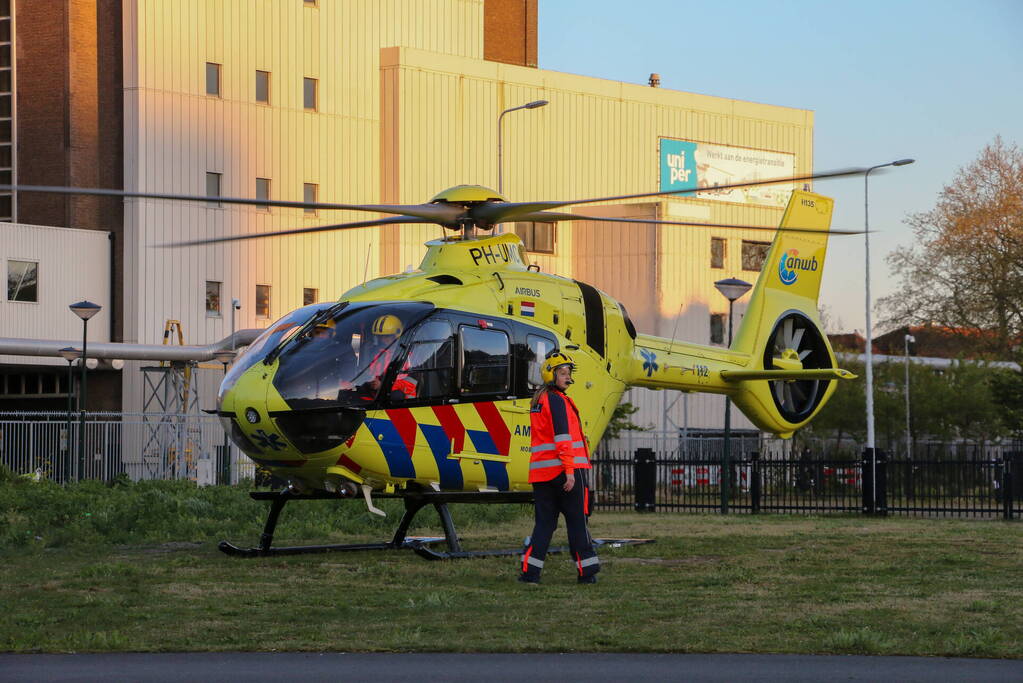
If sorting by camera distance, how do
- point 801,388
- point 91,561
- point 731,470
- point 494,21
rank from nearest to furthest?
1. point 91,561
2. point 801,388
3. point 731,470
4. point 494,21

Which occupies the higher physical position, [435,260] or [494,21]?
[494,21]

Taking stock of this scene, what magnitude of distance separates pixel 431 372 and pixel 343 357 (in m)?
1.04

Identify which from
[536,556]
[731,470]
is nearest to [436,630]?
[536,556]

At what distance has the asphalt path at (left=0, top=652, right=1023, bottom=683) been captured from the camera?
27.8 feet

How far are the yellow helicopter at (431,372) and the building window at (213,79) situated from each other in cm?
3511

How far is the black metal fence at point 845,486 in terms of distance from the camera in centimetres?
2667

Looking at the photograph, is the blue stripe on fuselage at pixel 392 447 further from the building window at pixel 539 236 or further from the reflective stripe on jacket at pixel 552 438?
the building window at pixel 539 236

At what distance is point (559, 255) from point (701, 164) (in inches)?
290

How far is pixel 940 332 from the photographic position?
7081 cm

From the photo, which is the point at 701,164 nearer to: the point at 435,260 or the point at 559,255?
the point at 559,255

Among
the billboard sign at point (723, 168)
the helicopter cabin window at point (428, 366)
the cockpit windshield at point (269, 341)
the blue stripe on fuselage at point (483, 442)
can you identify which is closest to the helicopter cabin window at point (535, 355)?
the blue stripe on fuselage at point (483, 442)

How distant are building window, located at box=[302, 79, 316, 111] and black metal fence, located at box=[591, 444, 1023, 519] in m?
26.7

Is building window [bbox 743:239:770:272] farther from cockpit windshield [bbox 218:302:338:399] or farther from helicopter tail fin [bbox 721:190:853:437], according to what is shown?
cockpit windshield [bbox 218:302:338:399]

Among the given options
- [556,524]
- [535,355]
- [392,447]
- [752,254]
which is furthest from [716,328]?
[556,524]
